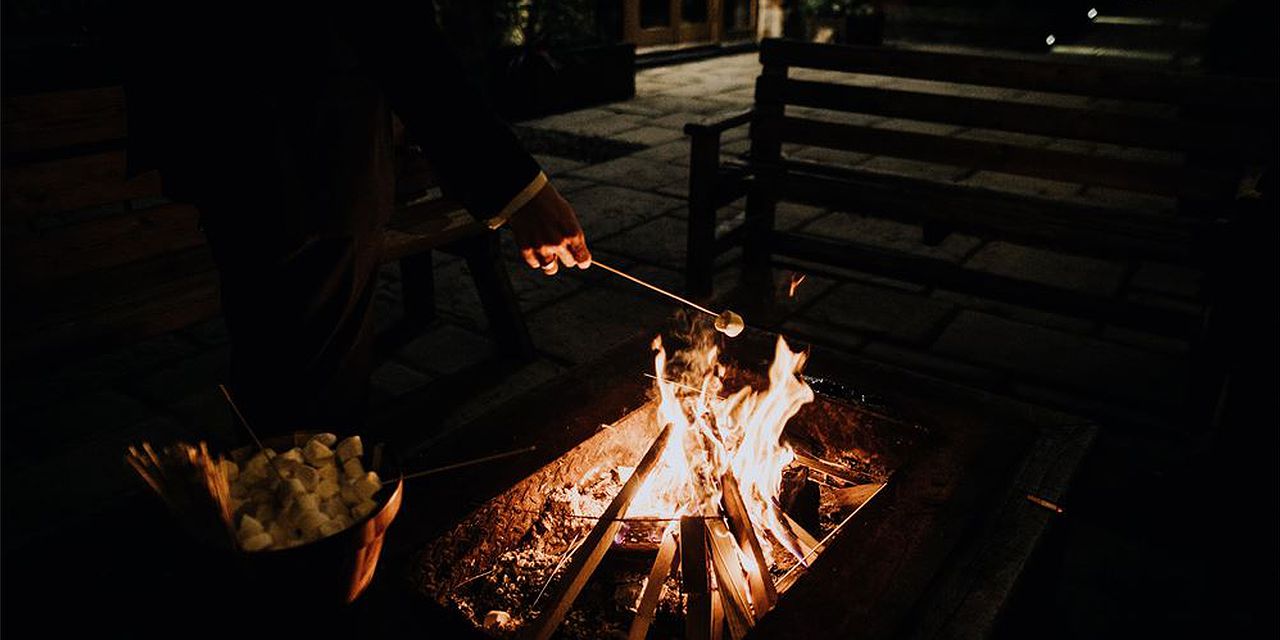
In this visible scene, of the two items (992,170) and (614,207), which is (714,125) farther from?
(614,207)

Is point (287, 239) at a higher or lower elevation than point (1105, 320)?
higher

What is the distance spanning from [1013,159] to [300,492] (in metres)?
3.60

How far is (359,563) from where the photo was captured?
1524mm

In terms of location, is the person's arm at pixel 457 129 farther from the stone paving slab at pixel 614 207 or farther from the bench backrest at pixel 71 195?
the stone paving slab at pixel 614 207

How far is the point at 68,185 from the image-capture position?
9.27 feet

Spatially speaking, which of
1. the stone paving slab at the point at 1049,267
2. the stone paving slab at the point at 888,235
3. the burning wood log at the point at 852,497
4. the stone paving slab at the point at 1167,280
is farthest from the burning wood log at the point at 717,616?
the stone paving slab at the point at 1167,280

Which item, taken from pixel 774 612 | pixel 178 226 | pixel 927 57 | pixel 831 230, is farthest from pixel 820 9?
pixel 774 612

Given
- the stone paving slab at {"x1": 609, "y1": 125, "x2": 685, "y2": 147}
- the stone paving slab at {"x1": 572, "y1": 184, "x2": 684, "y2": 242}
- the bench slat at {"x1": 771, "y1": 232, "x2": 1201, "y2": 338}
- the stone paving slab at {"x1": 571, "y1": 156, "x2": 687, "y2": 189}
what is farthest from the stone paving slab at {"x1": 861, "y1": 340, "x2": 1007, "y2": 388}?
the stone paving slab at {"x1": 609, "y1": 125, "x2": 685, "y2": 147}


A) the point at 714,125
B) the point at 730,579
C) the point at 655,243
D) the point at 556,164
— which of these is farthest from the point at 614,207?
the point at 730,579

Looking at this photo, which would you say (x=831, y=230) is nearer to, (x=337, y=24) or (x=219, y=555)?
(x=337, y=24)

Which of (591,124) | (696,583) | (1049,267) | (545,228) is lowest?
(1049,267)

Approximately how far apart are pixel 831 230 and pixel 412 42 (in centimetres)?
413

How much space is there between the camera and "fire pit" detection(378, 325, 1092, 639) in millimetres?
1725

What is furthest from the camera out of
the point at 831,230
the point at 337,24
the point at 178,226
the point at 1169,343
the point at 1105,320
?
the point at 831,230
